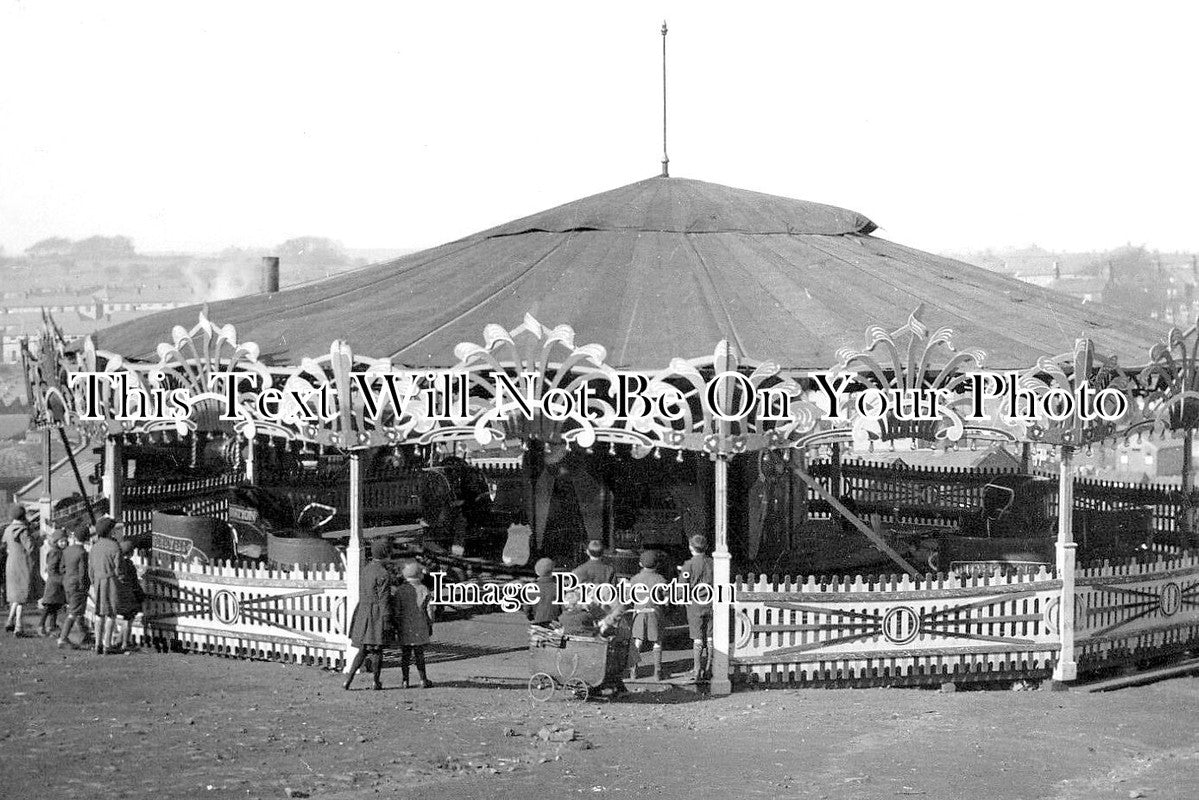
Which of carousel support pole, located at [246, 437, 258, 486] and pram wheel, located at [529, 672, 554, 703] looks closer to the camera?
pram wheel, located at [529, 672, 554, 703]

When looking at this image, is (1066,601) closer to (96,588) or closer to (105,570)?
(105,570)

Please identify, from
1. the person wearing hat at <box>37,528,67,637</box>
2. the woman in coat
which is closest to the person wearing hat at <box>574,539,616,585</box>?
the person wearing hat at <box>37,528,67,637</box>

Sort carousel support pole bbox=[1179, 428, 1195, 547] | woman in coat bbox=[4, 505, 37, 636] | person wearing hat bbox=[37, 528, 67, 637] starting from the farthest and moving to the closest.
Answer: carousel support pole bbox=[1179, 428, 1195, 547], woman in coat bbox=[4, 505, 37, 636], person wearing hat bbox=[37, 528, 67, 637]

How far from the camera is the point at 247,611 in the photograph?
17516 millimetres

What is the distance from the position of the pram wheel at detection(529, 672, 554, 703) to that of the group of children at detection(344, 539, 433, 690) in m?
1.21

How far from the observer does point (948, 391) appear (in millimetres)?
16078

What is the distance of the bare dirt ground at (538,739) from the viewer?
1243cm

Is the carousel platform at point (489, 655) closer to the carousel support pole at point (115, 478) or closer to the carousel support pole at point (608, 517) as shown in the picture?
the carousel support pole at point (608, 517)

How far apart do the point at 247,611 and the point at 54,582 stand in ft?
8.63

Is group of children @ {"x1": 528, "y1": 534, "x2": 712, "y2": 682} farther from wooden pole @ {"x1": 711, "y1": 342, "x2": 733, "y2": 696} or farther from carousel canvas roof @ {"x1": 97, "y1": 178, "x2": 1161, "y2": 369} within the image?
carousel canvas roof @ {"x1": 97, "y1": 178, "x2": 1161, "y2": 369}

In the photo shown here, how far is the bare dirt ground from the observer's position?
12.4 meters

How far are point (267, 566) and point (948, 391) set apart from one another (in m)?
7.96

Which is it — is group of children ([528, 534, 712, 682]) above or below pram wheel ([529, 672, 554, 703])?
above

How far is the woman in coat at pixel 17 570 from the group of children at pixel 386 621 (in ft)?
17.2
